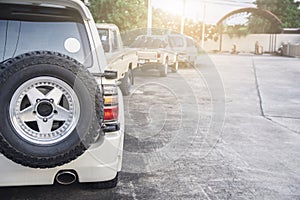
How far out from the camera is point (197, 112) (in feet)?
28.3

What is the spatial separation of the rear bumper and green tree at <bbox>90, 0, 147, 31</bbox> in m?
13.5

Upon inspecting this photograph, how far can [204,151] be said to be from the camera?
5.53 meters

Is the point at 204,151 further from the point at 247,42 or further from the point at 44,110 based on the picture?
the point at 247,42

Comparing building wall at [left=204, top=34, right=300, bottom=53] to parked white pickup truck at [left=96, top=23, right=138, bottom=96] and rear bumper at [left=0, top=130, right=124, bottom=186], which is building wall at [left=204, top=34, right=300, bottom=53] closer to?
parked white pickup truck at [left=96, top=23, right=138, bottom=96]

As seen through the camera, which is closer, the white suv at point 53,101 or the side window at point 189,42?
the white suv at point 53,101

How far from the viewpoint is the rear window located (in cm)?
339

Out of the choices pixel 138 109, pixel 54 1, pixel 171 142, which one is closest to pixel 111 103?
pixel 54 1

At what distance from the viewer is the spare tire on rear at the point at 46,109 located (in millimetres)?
2834

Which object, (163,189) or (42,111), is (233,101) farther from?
(42,111)

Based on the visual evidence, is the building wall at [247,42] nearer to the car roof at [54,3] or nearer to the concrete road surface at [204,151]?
the concrete road surface at [204,151]

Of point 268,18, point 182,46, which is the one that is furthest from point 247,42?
point 182,46

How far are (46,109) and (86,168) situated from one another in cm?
62

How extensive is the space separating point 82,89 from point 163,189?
1.63m

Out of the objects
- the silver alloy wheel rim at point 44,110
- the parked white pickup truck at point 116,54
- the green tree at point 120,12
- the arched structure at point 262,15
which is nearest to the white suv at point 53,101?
the silver alloy wheel rim at point 44,110
